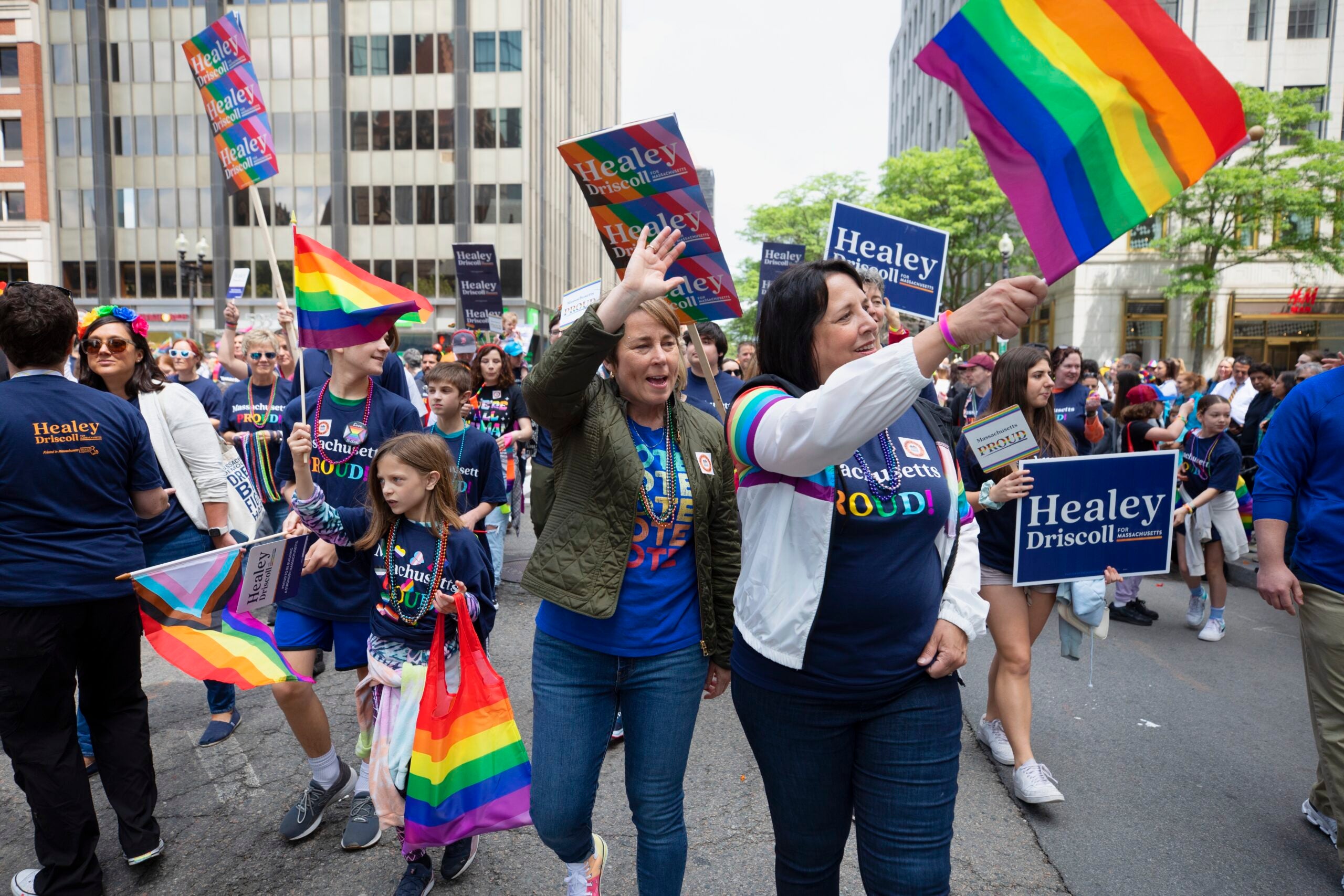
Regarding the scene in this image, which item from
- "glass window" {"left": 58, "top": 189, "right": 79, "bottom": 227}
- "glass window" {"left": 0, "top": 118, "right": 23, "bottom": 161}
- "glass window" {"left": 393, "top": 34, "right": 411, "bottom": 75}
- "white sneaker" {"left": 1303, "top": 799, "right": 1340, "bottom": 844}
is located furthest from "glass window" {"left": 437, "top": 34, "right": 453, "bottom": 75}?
"white sneaker" {"left": 1303, "top": 799, "right": 1340, "bottom": 844}

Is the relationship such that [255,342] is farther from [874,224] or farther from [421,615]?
[874,224]

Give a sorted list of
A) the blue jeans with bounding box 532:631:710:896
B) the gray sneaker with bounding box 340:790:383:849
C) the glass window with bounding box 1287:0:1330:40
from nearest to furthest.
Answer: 1. the blue jeans with bounding box 532:631:710:896
2. the gray sneaker with bounding box 340:790:383:849
3. the glass window with bounding box 1287:0:1330:40

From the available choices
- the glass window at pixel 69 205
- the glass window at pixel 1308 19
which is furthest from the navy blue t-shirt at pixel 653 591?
the glass window at pixel 69 205

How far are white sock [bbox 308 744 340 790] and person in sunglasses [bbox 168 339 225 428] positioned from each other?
11.8 feet

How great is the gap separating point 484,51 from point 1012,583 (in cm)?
4022

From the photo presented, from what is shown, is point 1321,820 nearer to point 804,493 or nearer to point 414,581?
point 804,493

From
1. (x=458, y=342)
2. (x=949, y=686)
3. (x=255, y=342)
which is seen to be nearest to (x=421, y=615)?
(x=949, y=686)

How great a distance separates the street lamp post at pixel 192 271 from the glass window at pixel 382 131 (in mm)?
8769

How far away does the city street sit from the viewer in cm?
324

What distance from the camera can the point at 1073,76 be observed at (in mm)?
1924

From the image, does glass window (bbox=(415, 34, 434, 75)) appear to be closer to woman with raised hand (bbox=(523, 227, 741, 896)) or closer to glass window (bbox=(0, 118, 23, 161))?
glass window (bbox=(0, 118, 23, 161))

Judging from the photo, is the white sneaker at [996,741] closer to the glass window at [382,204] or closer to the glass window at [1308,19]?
the glass window at [382,204]

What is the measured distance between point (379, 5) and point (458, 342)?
35.0 m

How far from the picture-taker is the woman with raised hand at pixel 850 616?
6.88 feet
